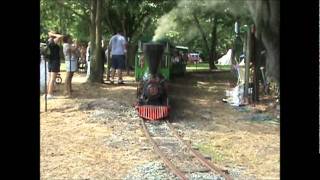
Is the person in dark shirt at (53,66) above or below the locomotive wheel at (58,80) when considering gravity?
above

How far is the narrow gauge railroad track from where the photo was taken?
364cm

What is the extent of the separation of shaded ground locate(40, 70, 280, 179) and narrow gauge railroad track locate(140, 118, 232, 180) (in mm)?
104

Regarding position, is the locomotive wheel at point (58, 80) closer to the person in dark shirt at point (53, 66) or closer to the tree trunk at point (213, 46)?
the person in dark shirt at point (53, 66)

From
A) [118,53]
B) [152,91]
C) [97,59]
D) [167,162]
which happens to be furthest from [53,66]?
[97,59]

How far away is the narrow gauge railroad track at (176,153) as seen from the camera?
364cm

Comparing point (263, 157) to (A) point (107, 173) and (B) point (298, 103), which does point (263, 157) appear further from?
(B) point (298, 103)

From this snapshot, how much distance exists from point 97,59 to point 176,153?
358cm

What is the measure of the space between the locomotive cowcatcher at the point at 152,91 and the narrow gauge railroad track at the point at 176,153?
0.75 feet

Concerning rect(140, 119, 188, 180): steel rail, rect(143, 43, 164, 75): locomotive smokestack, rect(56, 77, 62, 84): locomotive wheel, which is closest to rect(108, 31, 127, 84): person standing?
rect(143, 43, 164, 75): locomotive smokestack

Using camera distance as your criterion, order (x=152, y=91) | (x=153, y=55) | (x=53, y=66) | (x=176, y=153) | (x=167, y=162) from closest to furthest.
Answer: (x=167, y=162)
(x=176, y=153)
(x=53, y=66)
(x=152, y=91)
(x=153, y=55)

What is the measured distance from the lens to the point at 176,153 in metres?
4.29

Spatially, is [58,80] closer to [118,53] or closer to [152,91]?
[152,91]

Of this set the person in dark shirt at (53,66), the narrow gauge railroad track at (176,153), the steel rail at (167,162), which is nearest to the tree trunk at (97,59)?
the person in dark shirt at (53,66)
